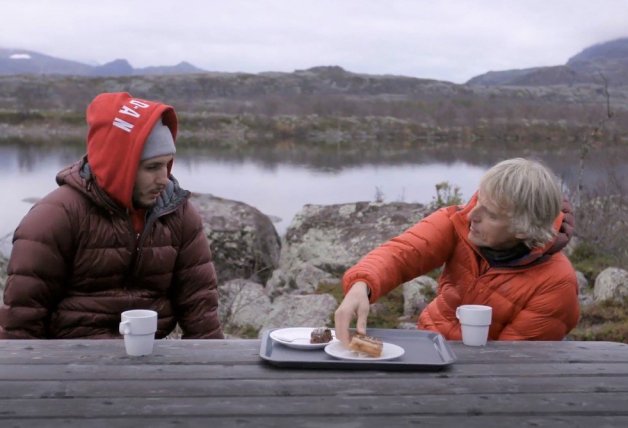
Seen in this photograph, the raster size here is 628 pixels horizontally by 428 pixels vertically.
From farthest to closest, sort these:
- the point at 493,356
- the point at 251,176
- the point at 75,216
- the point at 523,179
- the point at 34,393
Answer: the point at 251,176 → the point at 75,216 → the point at 523,179 → the point at 493,356 → the point at 34,393

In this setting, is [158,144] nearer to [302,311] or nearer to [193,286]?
[193,286]

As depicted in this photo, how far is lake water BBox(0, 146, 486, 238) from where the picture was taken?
13453 mm

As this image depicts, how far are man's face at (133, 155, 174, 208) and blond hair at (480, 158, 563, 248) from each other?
1152 mm

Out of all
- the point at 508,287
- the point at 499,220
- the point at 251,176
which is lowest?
the point at 251,176

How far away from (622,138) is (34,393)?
51.6 ft

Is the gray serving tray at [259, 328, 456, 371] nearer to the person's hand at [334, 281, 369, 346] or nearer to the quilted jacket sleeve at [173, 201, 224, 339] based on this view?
the person's hand at [334, 281, 369, 346]

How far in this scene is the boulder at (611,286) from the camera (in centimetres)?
561

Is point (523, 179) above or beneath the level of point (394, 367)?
above

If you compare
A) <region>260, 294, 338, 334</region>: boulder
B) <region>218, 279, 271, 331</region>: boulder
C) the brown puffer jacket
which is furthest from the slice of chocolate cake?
<region>218, 279, 271, 331</region>: boulder

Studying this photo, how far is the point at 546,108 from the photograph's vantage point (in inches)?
1548

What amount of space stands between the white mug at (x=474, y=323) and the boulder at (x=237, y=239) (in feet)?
14.5

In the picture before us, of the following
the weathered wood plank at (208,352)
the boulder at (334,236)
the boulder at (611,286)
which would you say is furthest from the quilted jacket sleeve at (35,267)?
the boulder at (611,286)

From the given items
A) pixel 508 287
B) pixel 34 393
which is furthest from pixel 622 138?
pixel 34 393

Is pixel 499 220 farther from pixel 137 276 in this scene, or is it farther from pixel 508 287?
pixel 137 276
